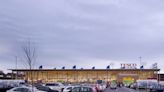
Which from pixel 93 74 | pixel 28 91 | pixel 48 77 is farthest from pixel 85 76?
pixel 28 91

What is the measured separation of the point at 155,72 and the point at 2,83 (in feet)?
362

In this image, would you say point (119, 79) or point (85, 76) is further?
point (85, 76)

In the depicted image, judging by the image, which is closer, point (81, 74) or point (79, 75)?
point (79, 75)

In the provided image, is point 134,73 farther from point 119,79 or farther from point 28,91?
point 28,91

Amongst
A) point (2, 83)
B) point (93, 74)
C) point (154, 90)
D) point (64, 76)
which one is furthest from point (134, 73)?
point (2, 83)

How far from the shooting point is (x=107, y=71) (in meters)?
170

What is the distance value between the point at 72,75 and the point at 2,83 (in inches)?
4171

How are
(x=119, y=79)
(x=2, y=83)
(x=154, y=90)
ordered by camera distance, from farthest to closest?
(x=119, y=79)
(x=154, y=90)
(x=2, y=83)

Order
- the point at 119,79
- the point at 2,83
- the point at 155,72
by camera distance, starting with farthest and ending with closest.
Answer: the point at 155,72, the point at 119,79, the point at 2,83

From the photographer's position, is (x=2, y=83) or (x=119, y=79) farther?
(x=119, y=79)

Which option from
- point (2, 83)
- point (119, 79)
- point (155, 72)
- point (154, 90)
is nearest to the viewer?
point (2, 83)

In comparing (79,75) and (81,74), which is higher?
(81,74)

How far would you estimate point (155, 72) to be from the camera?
16550 centimetres

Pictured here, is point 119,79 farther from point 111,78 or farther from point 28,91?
point 28,91
